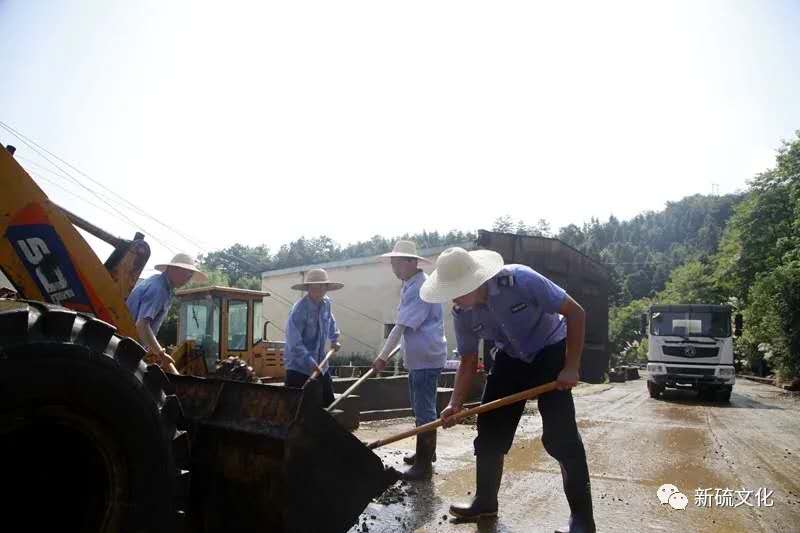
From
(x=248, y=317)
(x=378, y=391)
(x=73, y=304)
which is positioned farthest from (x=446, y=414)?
(x=248, y=317)

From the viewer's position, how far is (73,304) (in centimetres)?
298

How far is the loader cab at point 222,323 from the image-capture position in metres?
11.0

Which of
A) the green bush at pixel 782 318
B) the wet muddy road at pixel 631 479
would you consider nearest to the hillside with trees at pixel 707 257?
the green bush at pixel 782 318

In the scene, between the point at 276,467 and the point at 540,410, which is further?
the point at 540,410

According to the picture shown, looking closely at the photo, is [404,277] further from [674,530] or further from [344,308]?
[344,308]

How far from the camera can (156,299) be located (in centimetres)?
430

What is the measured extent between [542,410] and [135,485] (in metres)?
2.23

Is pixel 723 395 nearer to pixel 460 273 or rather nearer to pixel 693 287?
pixel 460 273

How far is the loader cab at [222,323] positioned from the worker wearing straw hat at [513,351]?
8070 millimetres

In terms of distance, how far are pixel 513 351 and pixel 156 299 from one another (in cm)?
276

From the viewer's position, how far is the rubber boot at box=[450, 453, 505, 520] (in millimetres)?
3570

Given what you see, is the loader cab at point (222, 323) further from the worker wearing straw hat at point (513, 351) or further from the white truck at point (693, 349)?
the white truck at point (693, 349)

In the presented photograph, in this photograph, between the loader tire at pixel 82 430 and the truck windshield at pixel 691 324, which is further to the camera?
the truck windshield at pixel 691 324

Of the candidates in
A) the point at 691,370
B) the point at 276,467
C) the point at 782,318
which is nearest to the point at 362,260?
the point at 691,370
